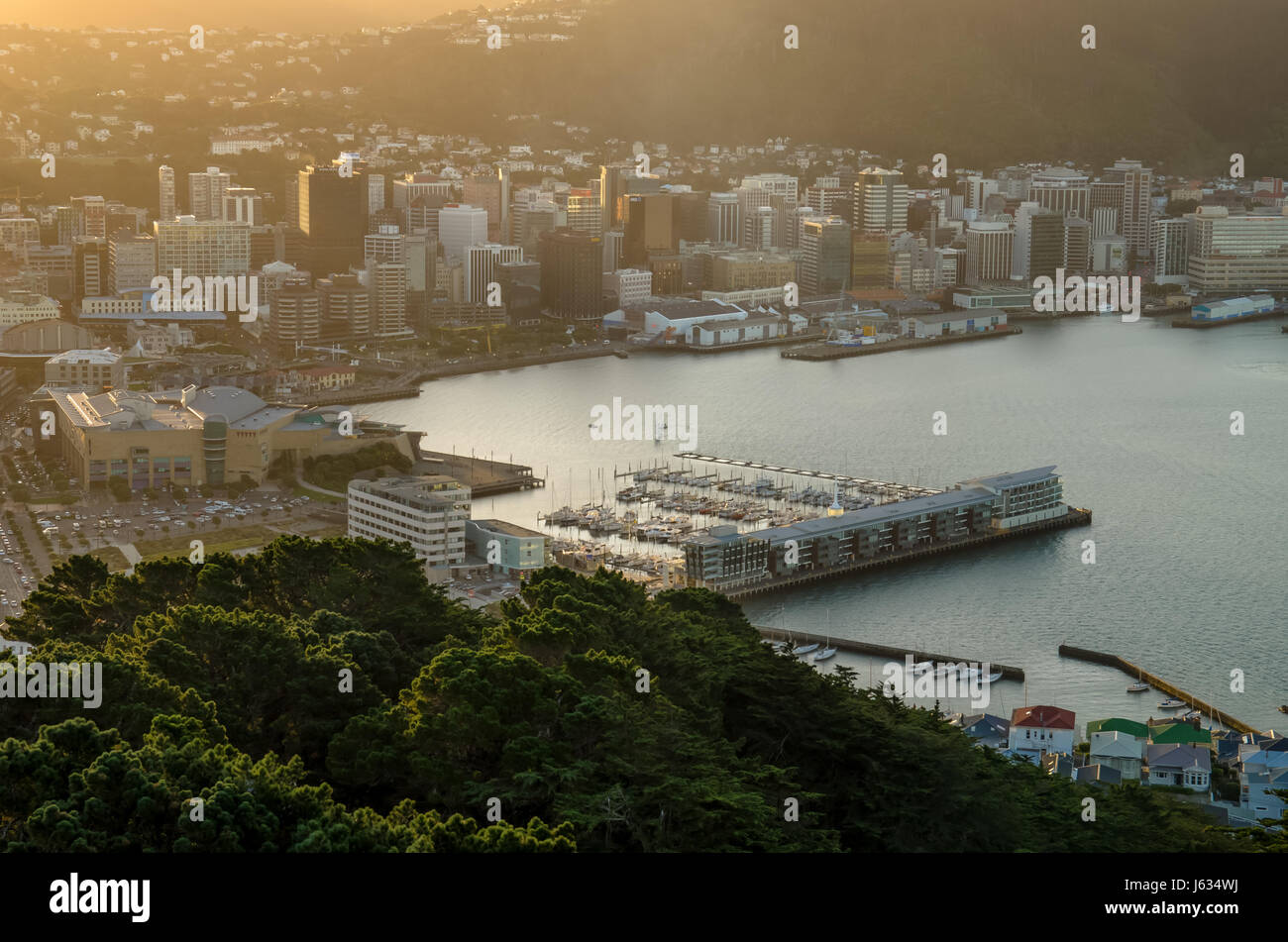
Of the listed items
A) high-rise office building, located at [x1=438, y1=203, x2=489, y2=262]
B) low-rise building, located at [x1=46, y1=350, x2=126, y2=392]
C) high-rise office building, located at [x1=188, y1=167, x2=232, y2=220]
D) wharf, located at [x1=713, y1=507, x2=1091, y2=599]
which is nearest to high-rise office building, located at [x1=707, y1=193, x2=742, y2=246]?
high-rise office building, located at [x1=438, y1=203, x2=489, y2=262]

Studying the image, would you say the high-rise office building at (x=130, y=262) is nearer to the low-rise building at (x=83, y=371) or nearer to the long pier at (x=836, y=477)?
the low-rise building at (x=83, y=371)

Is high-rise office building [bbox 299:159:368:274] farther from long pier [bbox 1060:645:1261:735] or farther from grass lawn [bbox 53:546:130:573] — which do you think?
long pier [bbox 1060:645:1261:735]

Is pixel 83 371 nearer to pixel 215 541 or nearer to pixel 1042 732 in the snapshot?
pixel 215 541

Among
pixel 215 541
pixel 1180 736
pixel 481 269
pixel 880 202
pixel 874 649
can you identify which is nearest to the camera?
pixel 1180 736

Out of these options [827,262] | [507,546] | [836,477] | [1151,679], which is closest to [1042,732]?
[1151,679]

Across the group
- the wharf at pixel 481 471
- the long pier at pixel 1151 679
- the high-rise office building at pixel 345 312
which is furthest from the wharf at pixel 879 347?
the long pier at pixel 1151 679
